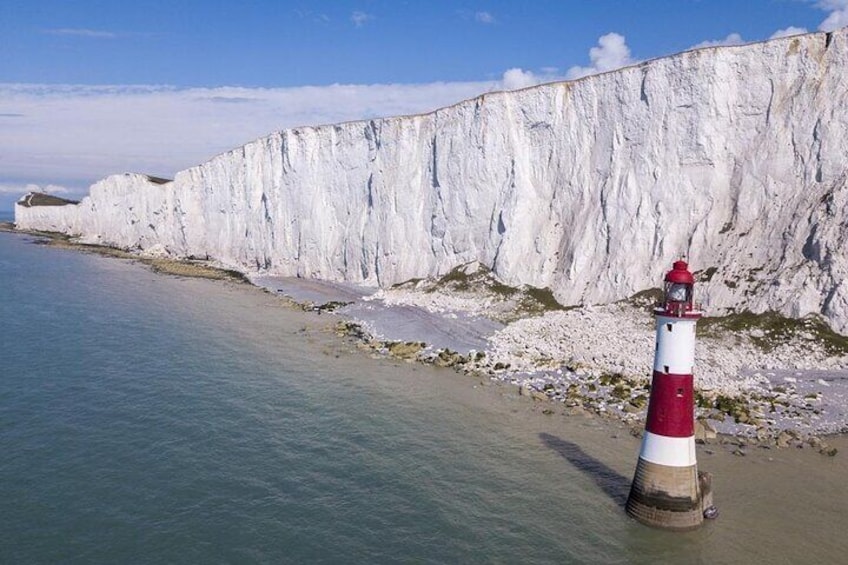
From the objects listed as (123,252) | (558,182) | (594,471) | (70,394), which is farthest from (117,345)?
(123,252)

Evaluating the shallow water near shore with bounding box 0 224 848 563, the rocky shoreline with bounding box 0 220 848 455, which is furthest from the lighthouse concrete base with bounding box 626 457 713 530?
the rocky shoreline with bounding box 0 220 848 455

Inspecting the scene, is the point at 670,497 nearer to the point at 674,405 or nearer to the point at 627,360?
the point at 674,405

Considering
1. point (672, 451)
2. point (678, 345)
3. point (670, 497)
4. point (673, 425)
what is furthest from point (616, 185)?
point (670, 497)

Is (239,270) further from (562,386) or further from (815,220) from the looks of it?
(815,220)

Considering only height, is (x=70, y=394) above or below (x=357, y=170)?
below

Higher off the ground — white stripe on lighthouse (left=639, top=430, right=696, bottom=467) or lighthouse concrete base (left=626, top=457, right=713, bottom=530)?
white stripe on lighthouse (left=639, top=430, right=696, bottom=467)

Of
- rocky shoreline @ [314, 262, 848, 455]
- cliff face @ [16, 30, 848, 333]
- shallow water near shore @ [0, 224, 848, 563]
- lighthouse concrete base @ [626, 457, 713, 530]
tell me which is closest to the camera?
shallow water near shore @ [0, 224, 848, 563]

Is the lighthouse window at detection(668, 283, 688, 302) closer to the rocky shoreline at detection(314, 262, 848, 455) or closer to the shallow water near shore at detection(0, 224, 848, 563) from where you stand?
the shallow water near shore at detection(0, 224, 848, 563)
